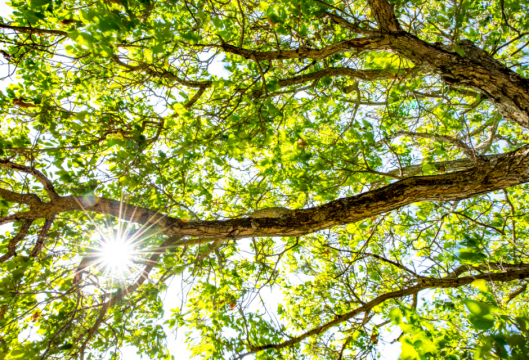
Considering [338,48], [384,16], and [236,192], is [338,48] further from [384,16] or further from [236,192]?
[236,192]

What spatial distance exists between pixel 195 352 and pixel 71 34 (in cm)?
423

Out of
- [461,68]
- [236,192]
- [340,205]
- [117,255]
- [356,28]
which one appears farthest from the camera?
[236,192]

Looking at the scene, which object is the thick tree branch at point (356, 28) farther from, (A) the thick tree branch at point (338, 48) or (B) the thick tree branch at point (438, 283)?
(B) the thick tree branch at point (438, 283)

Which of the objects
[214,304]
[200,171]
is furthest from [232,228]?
[200,171]

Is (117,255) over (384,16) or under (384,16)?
under

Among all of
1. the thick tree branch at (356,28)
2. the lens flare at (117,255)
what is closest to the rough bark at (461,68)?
the thick tree branch at (356,28)

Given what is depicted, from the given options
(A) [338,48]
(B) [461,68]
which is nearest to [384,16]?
(A) [338,48]

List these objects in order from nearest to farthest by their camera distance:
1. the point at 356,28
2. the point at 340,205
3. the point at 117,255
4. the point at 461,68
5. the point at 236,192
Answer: the point at 340,205
the point at 117,255
the point at 461,68
the point at 356,28
the point at 236,192

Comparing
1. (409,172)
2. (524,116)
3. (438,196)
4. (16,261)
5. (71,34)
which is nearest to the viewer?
(71,34)

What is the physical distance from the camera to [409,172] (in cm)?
444

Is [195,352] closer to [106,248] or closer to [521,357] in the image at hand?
[106,248]

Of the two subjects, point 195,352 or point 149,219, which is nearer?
point 149,219

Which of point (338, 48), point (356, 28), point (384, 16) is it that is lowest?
point (338, 48)

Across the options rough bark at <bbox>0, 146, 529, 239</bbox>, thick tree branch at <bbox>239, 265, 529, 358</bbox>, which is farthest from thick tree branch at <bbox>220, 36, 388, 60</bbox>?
thick tree branch at <bbox>239, 265, 529, 358</bbox>
